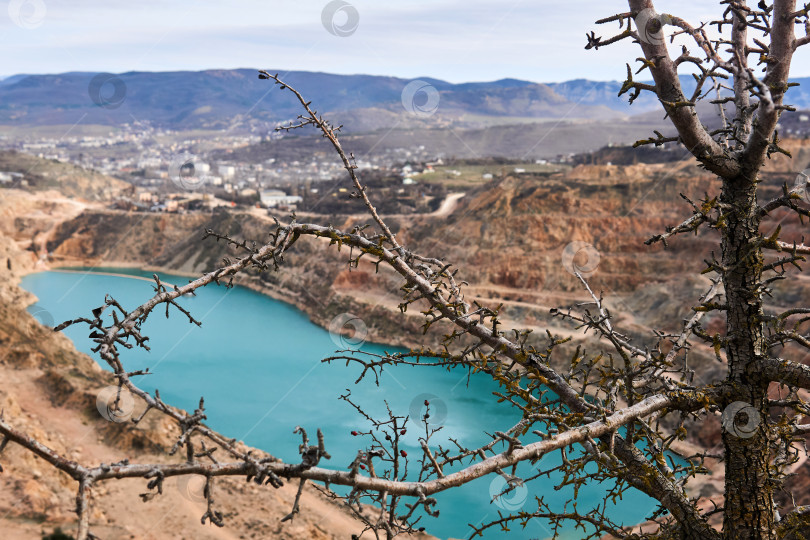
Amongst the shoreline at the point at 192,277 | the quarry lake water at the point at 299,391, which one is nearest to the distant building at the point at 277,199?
the shoreline at the point at 192,277

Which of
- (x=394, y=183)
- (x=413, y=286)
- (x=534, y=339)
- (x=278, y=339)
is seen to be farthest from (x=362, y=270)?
(x=413, y=286)

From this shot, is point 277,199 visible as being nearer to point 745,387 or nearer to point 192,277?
point 192,277

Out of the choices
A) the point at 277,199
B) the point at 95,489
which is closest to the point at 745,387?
the point at 95,489

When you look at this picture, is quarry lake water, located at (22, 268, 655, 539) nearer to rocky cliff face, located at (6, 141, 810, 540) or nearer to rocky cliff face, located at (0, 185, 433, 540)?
rocky cliff face, located at (6, 141, 810, 540)

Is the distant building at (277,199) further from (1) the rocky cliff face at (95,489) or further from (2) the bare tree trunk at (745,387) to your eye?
(2) the bare tree trunk at (745,387)

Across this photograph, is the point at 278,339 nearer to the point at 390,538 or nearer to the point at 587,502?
the point at 587,502

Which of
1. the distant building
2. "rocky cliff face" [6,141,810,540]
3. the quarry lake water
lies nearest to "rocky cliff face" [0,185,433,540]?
the quarry lake water
